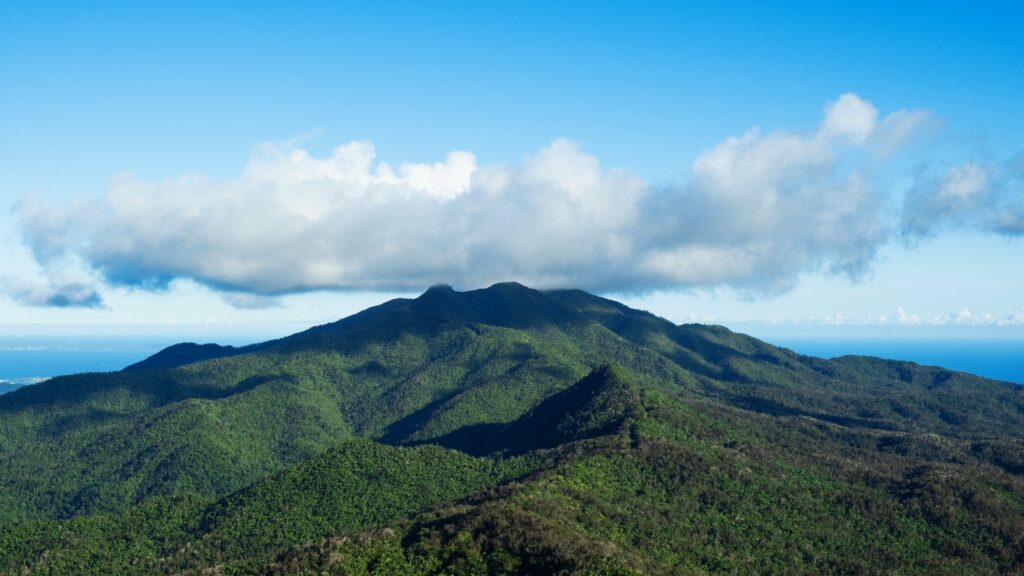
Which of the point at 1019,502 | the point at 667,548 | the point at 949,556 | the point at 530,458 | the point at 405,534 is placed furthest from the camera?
the point at 530,458

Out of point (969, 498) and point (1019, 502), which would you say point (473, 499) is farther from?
point (1019, 502)

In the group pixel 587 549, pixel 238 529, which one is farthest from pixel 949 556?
pixel 238 529

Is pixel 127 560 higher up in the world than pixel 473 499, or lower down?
lower down

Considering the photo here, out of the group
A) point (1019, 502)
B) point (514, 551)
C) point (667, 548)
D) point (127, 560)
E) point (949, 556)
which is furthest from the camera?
point (1019, 502)

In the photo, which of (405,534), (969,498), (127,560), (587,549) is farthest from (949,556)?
(127,560)

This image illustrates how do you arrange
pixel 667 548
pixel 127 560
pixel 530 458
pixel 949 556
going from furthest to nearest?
pixel 530 458 < pixel 127 560 < pixel 949 556 < pixel 667 548

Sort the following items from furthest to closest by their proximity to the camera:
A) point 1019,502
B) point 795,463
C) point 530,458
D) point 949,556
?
point 530,458 → point 795,463 → point 1019,502 → point 949,556

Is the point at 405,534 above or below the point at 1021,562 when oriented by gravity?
above

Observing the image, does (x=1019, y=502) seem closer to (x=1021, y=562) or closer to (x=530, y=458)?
(x=1021, y=562)

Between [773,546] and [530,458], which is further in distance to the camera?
[530,458]
